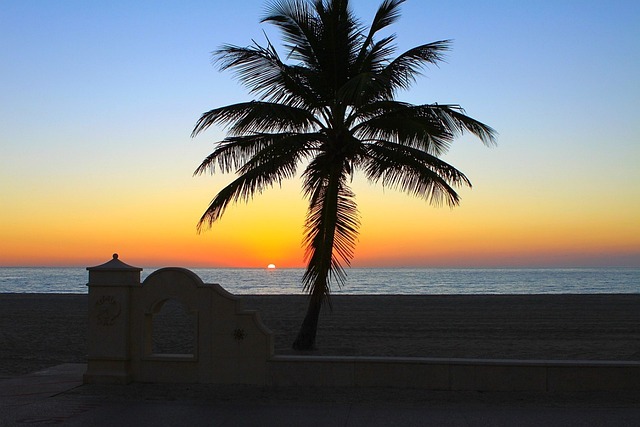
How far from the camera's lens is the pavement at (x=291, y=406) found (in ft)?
28.4

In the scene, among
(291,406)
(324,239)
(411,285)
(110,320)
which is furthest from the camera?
(411,285)

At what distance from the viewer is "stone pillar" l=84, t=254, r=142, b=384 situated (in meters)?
11.2

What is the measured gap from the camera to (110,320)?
36.9 ft

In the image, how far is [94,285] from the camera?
1127cm

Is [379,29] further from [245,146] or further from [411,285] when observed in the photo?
[411,285]

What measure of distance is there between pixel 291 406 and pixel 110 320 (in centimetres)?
355

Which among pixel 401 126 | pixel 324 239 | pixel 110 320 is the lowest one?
pixel 110 320

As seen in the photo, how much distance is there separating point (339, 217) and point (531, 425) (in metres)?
7.02

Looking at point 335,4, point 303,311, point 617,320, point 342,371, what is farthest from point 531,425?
point 303,311

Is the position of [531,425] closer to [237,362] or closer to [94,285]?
[237,362]

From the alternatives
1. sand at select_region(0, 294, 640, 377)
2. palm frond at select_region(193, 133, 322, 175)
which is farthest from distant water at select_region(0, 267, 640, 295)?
palm frond at select_region(193, 133, 322, 175)

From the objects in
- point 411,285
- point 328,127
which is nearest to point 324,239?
point 328,127

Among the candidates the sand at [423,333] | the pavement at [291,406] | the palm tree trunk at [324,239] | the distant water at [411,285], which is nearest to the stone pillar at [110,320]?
the pavement at [291,406]

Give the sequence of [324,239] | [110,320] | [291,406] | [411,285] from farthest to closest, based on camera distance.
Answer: [411,285] → [324,239] → [110,320] → [291,406]
